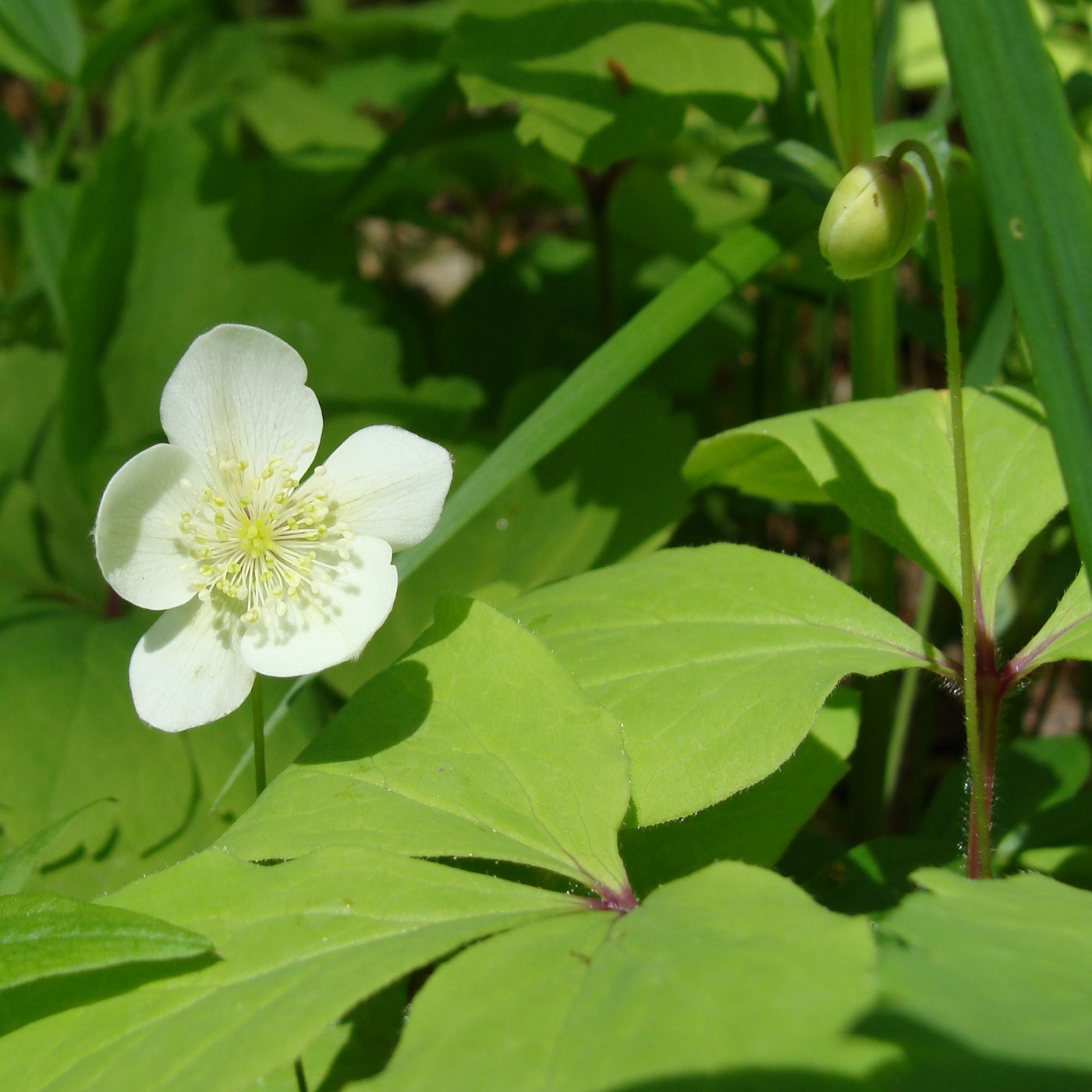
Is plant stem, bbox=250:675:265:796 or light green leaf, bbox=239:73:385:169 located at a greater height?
light green leaf, bbox=239:73:385:169

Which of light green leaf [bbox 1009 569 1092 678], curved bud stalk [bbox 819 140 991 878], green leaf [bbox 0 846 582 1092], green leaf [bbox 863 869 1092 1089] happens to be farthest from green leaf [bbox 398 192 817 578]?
green leaf [bbox 863 869 1092 1089]

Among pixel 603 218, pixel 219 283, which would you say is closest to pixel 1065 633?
pixel 603 218

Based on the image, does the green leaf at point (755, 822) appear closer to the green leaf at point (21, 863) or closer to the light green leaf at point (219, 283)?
the green leaf at point (21, 863)

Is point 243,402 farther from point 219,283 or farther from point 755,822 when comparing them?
point 219,283

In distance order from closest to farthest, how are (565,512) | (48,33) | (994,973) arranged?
1. (994,973)
2. (565,512)
3. (48,33)

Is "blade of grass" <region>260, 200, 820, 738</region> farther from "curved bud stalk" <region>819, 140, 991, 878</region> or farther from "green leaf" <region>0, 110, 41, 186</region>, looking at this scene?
"green leaf" <region>0, 110, 41, 186</region>

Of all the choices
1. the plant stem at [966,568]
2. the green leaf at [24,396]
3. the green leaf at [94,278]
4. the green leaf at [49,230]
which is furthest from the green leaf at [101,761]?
the plant stem at [966,568]

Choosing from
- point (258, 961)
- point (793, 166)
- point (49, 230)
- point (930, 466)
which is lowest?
point (258, 961)
